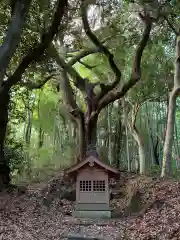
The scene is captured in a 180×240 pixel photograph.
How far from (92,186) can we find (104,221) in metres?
1.30

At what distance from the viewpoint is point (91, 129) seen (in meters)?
13.3

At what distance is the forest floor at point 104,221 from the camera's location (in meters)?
6.54

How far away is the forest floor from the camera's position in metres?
6.54

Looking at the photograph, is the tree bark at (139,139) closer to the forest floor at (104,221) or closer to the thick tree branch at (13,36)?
the forest floor at (104,221)

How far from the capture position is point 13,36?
7.34 meters

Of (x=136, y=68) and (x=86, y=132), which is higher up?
(x=136, y=68)

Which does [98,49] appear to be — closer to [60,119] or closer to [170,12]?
[170,12]

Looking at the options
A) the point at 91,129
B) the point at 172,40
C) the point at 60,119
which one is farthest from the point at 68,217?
the point at 60,119

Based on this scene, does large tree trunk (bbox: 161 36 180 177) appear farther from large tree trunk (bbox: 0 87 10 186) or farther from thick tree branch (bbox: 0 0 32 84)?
thick tree branch (bbox: 0 0 32 84)

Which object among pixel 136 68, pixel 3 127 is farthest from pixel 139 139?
pixel 3 127

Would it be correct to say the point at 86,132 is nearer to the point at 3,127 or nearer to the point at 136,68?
the point at 136,68

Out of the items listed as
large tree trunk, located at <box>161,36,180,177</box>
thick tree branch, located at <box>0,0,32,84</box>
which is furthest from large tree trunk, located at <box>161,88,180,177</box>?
thick tree branch, located at <box>0,0,32,84</box>

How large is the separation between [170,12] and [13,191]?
8361mm

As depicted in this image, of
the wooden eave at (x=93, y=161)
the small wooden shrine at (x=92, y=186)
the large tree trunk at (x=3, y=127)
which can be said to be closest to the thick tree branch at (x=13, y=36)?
the large tree trunk at (x=3, y=127)
